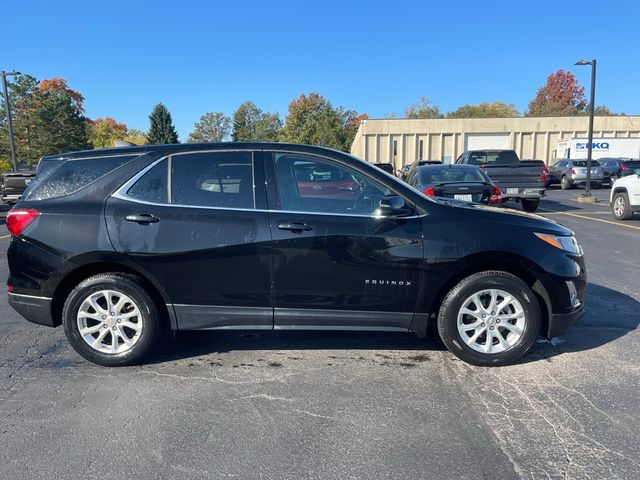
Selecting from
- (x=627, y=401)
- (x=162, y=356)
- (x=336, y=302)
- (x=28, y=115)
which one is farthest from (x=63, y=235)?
(x=28, y=115)

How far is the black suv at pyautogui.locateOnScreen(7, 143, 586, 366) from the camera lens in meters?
3.75

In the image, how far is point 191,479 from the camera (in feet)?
8.38

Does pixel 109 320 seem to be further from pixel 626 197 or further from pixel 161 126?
pixel 161 126

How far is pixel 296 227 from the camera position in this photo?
372 centimetres

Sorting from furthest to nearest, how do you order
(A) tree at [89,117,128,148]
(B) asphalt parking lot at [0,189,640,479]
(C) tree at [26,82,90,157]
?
1. (A) tree at [89,117,128,148]
2. (C) tree at [26,82,90,157]
3. (B) asphalt parking lot at [0,189,640,479]

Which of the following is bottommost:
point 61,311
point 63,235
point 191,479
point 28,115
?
point 191,479

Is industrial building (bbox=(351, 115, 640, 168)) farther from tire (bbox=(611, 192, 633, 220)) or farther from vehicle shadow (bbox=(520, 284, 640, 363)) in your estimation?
vehicle shadow (bbox=(520, 284, 640, 363))

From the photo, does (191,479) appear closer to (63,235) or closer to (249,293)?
(249,293)

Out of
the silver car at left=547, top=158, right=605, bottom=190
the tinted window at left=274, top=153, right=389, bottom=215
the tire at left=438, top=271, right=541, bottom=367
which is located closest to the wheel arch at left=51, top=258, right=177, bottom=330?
the tinted window at left=274, top=153, right=389, bottom=215

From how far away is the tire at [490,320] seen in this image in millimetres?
3801

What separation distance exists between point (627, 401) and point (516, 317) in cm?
91

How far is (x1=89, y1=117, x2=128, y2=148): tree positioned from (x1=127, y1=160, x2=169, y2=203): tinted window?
9233 centimetres

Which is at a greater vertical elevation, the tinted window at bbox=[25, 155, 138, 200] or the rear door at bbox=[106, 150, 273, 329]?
the tinted window at bbox=[25, 155, 138, 200]

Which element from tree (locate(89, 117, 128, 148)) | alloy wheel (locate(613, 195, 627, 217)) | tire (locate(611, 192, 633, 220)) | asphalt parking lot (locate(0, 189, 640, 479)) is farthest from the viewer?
tree (locate(89, 117, 128, 148))
